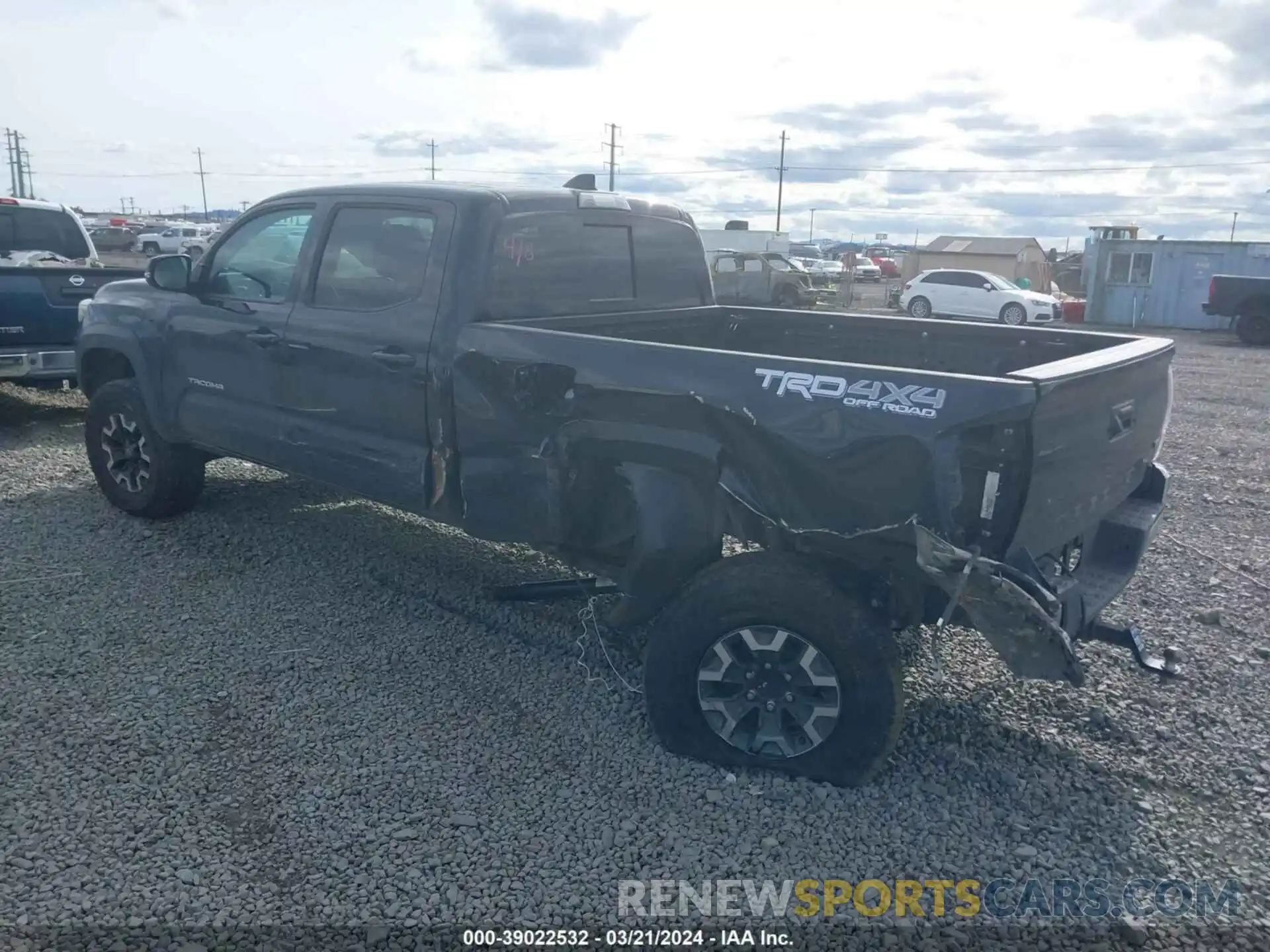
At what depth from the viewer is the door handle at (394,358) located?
452cm

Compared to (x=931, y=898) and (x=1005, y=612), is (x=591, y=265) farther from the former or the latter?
(x=931, y=898)

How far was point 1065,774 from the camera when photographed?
3758 mm

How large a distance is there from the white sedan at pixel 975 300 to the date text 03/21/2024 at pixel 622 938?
84.7ft

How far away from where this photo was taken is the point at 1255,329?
23000 millimetres

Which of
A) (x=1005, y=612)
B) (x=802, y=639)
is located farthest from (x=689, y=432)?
(x=1005, y=612)

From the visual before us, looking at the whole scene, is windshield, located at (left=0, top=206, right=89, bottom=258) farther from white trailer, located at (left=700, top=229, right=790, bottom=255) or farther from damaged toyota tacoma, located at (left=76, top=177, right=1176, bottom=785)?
white trailer, located at (left=700, top=229, right=790, bottom=255)

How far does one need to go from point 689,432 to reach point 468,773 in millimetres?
1468

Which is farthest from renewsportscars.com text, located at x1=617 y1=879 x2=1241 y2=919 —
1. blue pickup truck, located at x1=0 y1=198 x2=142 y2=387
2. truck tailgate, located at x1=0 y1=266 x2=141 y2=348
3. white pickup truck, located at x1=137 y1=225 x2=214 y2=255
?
white pickup truck, located at x1=137 y1=225 x2=214 y2=255

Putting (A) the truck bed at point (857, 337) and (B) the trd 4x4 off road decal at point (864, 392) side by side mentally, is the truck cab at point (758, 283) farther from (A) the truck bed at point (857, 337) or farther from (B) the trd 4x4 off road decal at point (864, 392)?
(B) the trd 4x4 off road decal at point (864, 392)

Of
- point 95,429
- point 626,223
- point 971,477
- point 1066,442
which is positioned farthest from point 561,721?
point 95,429

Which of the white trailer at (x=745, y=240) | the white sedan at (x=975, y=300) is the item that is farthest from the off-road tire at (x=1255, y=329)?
the white trailer at (x=745, y=240)

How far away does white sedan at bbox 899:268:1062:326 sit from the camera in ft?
88.9

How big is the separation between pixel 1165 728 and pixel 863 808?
1.43 meters

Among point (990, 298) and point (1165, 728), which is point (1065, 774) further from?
point (990, 298)
